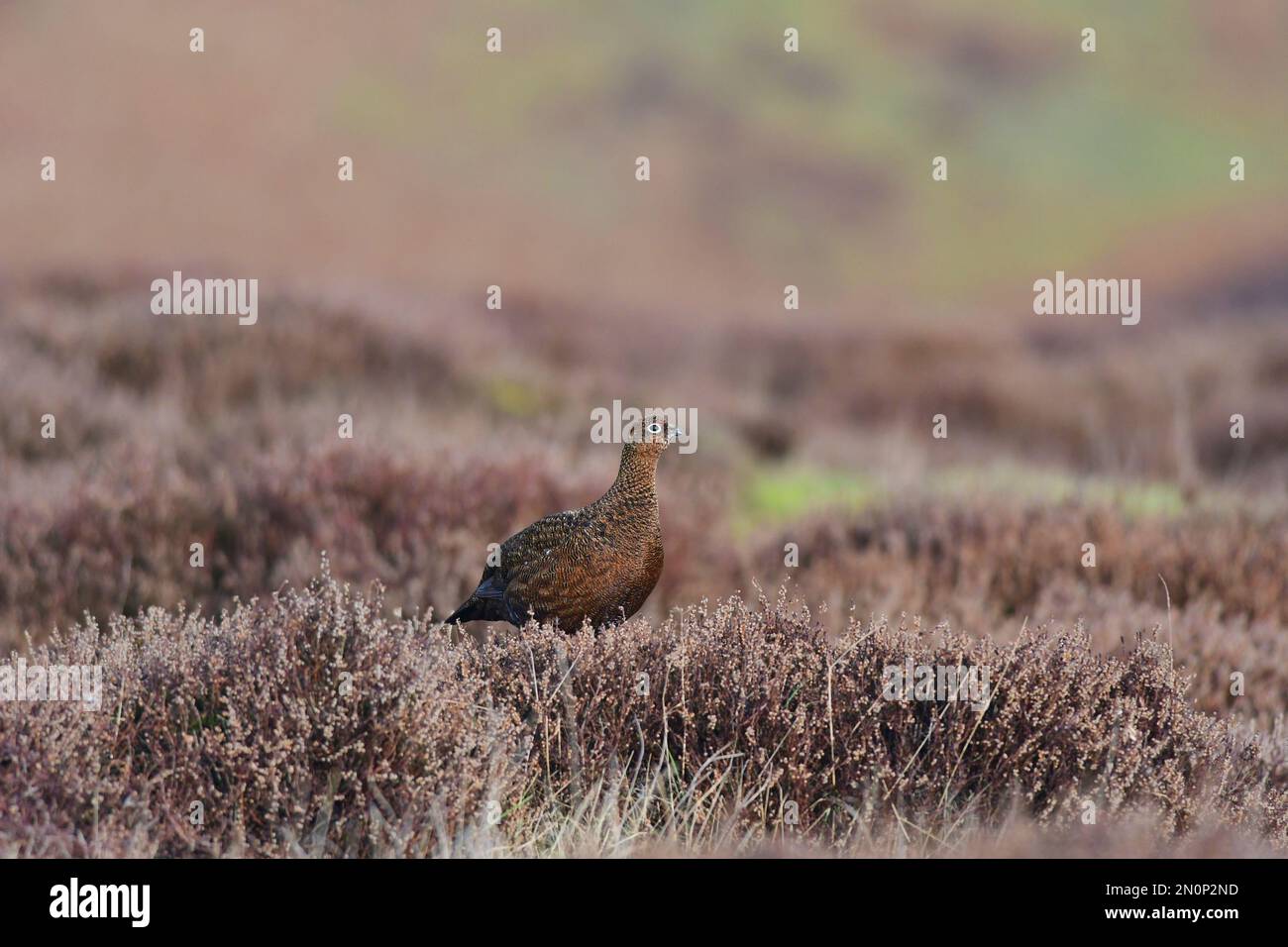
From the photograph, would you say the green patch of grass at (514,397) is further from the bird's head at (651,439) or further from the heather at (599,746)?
the heather at (599,746)

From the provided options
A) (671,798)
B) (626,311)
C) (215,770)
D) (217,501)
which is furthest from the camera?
(626,311)

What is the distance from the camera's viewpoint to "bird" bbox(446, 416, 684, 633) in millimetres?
4020

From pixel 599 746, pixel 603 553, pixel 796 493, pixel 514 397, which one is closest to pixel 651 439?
pixel 603 553

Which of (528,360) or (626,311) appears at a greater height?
(626,311)

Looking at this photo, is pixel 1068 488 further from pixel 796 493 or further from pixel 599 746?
pixel 599 746

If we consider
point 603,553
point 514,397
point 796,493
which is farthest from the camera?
point 514,397

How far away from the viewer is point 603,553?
13.1ft

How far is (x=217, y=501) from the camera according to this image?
7195 mm
